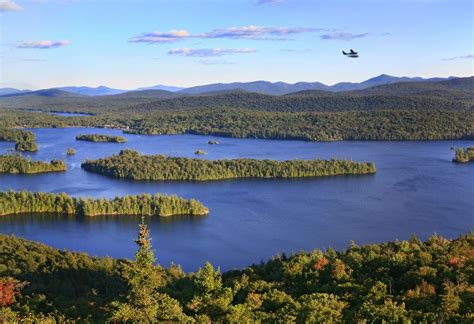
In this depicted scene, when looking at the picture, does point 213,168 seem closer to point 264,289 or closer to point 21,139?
point 264,289

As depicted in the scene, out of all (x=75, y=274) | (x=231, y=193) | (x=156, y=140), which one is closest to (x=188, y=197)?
(x=231, y=193)

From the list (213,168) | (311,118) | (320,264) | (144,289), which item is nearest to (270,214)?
(213,168)

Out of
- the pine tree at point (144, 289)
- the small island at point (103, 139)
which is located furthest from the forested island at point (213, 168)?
the pine tree at point (144, 289)

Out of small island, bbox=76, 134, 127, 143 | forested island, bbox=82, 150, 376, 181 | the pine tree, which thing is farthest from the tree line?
the pine tree

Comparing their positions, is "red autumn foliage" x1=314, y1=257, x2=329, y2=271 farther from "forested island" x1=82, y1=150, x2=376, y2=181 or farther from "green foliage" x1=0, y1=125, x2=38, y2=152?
"green foliage" x1=0, y1=125, x2=38, y2=152

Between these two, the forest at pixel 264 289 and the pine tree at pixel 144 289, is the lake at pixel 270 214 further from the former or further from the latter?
the pine tree at pixel 144 289

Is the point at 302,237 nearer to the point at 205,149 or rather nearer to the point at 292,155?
the point at 292,155
